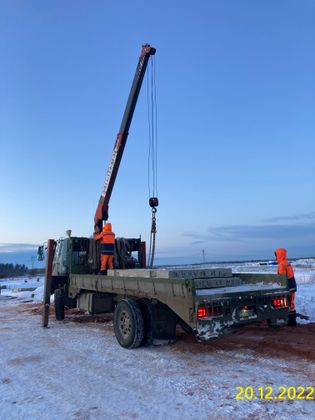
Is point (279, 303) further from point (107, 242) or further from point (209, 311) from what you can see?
point (107, 242)

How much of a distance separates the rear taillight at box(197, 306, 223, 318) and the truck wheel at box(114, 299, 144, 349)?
5.37ft

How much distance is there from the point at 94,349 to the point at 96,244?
3956mm

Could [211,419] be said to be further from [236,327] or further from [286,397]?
[236,327]

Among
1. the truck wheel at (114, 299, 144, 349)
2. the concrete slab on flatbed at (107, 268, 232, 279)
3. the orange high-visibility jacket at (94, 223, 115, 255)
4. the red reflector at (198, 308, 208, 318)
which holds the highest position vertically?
the orange high-visibility jacket at (94, 223, 115, 255)

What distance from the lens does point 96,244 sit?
10406mm

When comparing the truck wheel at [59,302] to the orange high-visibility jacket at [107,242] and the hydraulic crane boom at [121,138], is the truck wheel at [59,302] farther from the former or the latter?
the hydraulic crane boom at [121,138]

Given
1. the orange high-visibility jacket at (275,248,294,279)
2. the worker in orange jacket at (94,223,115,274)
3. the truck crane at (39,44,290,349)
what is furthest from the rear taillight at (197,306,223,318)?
the worker in orange jacket at (94,223,115,274)

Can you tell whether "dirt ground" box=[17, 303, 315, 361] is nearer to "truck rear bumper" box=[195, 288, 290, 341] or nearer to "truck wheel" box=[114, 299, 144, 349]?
"truck rear bumper" box=[195, 288, 290, 341]

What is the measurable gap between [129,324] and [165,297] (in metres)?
1.24

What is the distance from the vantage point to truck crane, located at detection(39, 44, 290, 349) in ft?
17.8

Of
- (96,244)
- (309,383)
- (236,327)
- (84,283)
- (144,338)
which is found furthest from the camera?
(96,244)

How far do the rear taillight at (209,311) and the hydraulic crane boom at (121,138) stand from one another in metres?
7.59

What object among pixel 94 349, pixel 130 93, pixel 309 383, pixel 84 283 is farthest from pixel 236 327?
pixel 130 93

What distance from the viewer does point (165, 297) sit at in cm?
591
